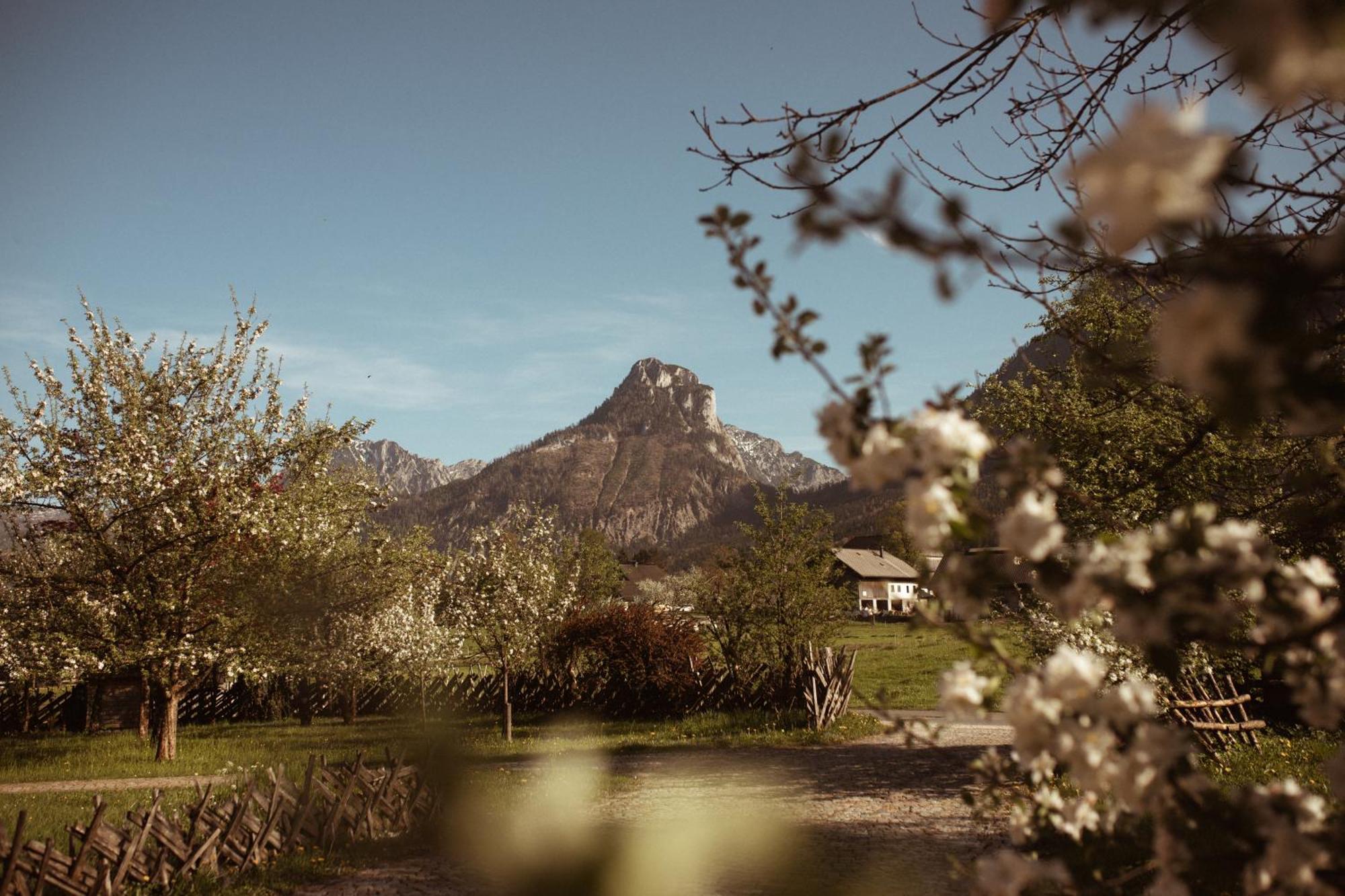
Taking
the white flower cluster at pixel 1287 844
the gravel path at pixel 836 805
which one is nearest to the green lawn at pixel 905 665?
the gravel path at pixel 836 805

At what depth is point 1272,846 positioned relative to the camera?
1.59m

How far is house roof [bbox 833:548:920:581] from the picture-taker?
307 ft

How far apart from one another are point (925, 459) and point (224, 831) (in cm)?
786

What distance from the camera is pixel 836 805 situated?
9859 millimetres

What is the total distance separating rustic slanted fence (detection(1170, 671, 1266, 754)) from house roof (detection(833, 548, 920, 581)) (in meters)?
81.4

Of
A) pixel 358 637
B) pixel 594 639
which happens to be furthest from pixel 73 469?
A: pixel 594 639

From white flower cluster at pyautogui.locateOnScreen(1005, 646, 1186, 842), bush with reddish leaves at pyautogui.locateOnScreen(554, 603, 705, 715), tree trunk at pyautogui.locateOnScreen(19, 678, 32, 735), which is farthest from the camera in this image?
tree trunk at pyautogui.locateOnScreen(19, 678, 32, 735)

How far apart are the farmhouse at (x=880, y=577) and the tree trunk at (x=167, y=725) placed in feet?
265

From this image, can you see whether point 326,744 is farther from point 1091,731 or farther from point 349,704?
point 1091,731

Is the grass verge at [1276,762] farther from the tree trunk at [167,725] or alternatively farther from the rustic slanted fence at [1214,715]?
the tree trunk at [167,725]

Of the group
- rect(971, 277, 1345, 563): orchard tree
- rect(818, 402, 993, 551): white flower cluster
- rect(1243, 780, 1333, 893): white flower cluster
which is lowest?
rect(1243, 780, 1333, 893): white flower cluster

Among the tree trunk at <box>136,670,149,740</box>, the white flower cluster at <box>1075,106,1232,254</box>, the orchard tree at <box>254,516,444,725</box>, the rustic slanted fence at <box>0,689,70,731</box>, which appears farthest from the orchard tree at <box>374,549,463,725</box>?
the white flower cluster at <box>1075,106,1232,254</box>

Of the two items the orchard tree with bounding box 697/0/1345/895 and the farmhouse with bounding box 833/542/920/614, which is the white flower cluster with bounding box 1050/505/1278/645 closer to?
the orchard tree with bounding box 697/0/1345/895

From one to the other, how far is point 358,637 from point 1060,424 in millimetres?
13474
